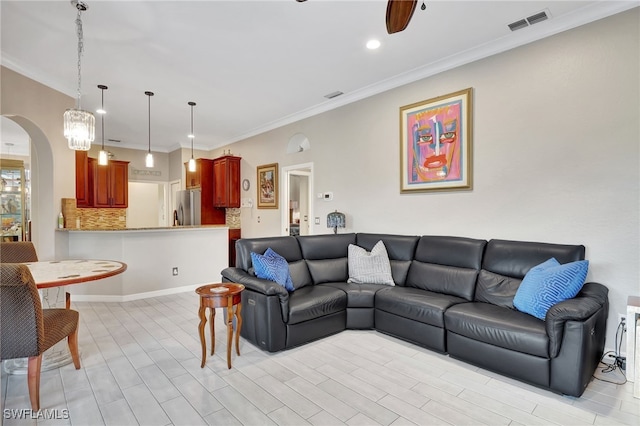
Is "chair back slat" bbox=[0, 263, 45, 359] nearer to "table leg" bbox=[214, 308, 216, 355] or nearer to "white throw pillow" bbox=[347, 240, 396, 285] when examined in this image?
"table leg" bbox=[214, 308, 216, 355]

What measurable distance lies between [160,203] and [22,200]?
3.20m

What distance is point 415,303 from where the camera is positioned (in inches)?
116

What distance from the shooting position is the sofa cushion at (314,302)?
292cm

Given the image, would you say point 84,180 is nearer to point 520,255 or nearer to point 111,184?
point 111,184

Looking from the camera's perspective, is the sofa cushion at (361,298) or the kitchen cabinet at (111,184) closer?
the sofa cushion at (361,298)

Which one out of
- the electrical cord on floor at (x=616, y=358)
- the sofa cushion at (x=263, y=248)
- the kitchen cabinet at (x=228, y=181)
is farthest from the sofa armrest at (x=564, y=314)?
the kitchen cabinet at (x=228, y=181)

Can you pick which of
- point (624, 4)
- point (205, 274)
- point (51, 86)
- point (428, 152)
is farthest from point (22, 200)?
point (624, 4)

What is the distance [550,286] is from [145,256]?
497 cm

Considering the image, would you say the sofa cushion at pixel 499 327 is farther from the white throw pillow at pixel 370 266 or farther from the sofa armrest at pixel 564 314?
the white throw pillow at pixel 370 266

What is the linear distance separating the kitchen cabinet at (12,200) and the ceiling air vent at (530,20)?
30.8 ft

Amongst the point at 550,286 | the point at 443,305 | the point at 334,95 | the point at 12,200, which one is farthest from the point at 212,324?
the point at 12,200

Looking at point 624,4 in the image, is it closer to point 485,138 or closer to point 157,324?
point 485,138

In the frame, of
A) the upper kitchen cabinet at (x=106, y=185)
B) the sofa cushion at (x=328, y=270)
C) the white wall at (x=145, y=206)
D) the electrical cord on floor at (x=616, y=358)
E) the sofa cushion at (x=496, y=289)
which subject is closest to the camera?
the electrical cord on floor at (x=616, y=358)

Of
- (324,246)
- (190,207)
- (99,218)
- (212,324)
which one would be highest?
(190,207)
